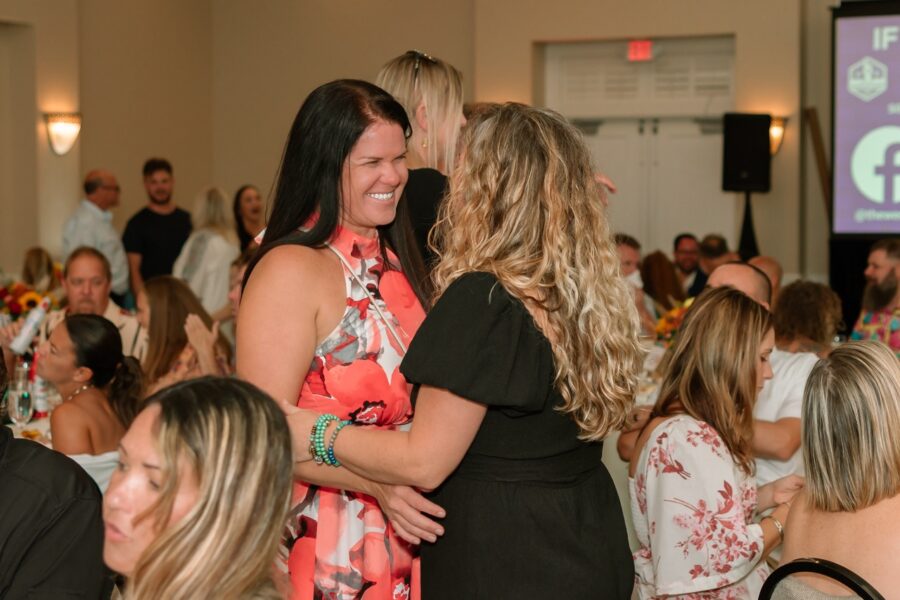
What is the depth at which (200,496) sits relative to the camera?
1.51 meters

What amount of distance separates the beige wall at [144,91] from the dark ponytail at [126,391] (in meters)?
7.06

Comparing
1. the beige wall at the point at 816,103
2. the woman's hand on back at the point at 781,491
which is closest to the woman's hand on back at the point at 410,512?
the woman's hand on back at the point at 781,491

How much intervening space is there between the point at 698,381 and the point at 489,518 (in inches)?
39.3

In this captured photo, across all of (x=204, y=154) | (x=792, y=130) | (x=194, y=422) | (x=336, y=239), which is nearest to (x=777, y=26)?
(x=792, y=130)

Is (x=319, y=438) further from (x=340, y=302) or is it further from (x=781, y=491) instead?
(x=781, y=491)

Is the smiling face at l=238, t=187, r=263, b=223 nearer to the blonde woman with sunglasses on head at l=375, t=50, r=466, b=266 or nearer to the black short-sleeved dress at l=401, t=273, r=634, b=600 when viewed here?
the blonde woman with sunglasses on head at l=375, t=50, r=466, b=266

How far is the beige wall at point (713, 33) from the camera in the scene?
10906 millimetres

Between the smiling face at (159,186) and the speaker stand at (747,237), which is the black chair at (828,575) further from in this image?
the speaker stand at (747,237)

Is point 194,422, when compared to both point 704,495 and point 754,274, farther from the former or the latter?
point 754,274

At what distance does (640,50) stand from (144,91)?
4.83 m

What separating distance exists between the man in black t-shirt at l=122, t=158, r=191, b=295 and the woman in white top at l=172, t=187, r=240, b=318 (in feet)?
4.57

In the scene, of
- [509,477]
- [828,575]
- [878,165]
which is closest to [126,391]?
[509,477]

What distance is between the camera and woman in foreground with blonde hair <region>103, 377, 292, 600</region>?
1.51 m

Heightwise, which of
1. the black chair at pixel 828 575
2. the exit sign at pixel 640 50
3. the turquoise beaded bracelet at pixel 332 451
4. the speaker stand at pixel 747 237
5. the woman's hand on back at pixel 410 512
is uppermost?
the exit sign at pixel 640 50
